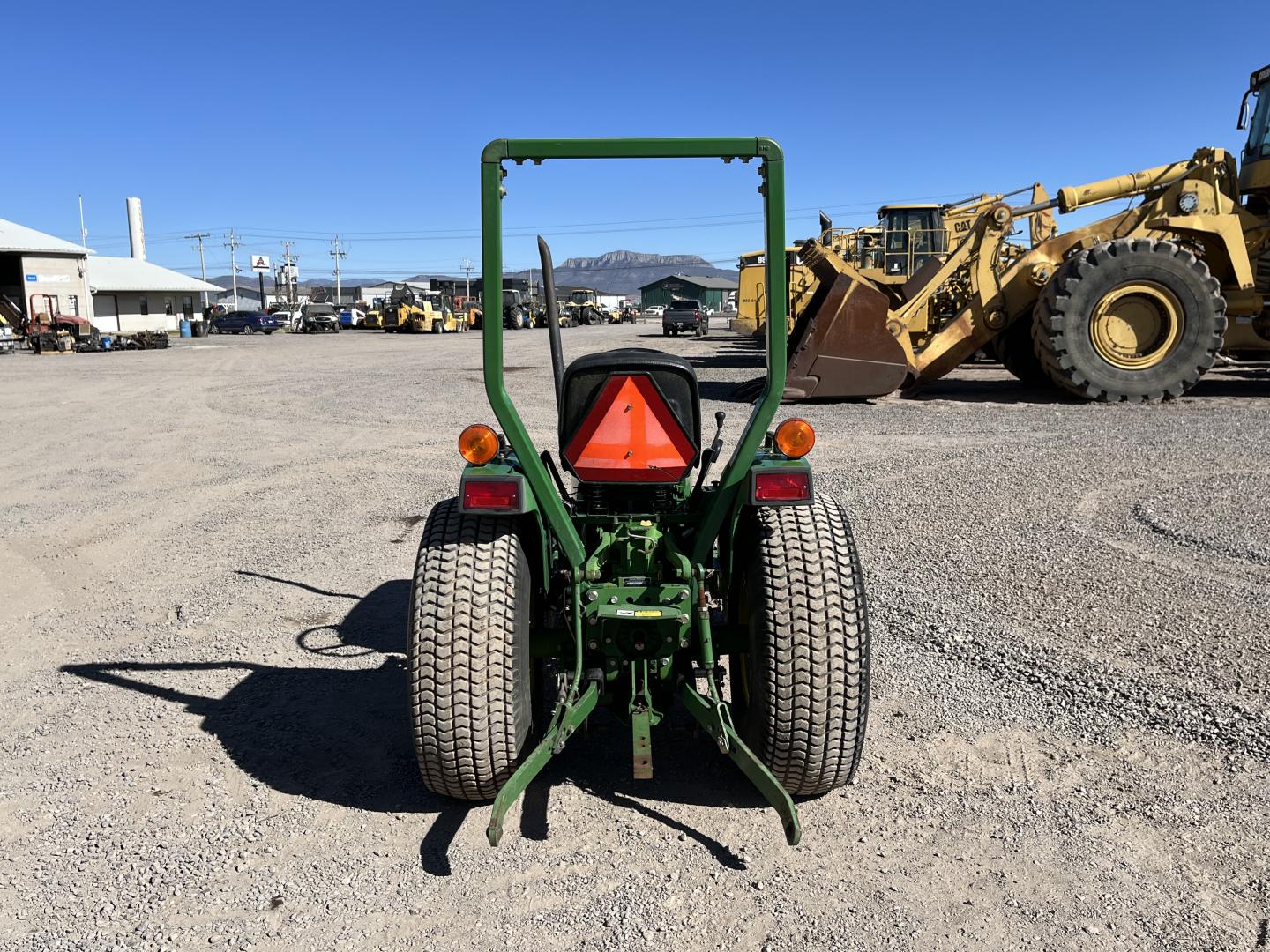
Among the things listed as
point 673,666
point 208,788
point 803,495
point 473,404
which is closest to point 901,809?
point 673,666

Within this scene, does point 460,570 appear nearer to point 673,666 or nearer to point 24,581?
point 673,666

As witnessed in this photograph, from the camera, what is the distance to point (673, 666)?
321 cm

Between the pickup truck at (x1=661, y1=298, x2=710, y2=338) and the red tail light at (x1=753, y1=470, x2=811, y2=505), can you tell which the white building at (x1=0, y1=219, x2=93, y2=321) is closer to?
the pickup truck at (x1=661, y1=298, x2=710, y2=338)

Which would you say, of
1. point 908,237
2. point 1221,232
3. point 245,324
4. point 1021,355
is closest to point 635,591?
point 1221,232

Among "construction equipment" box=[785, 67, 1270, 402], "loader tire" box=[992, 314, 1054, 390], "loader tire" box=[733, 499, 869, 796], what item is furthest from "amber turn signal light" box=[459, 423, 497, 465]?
"loader tire" box=[992, 314, 1054, 390]

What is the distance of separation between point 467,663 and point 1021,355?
13333mm

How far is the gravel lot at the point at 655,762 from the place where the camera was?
266cm

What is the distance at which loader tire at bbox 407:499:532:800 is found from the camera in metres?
2.98

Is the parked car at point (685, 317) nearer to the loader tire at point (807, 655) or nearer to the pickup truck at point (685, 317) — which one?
the pickup truck at point (685, 317)

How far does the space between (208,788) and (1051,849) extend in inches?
107

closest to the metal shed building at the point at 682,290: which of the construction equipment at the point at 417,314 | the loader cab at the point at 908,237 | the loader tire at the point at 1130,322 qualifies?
the construction equipment at the point at 417,314

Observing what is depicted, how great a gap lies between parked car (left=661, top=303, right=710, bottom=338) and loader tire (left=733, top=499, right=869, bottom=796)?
125 feet

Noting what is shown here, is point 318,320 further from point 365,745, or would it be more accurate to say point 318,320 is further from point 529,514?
point 529,514

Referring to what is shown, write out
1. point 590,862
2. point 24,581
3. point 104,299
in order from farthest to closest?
point 104,299 → point 24,581 → point 590,862
